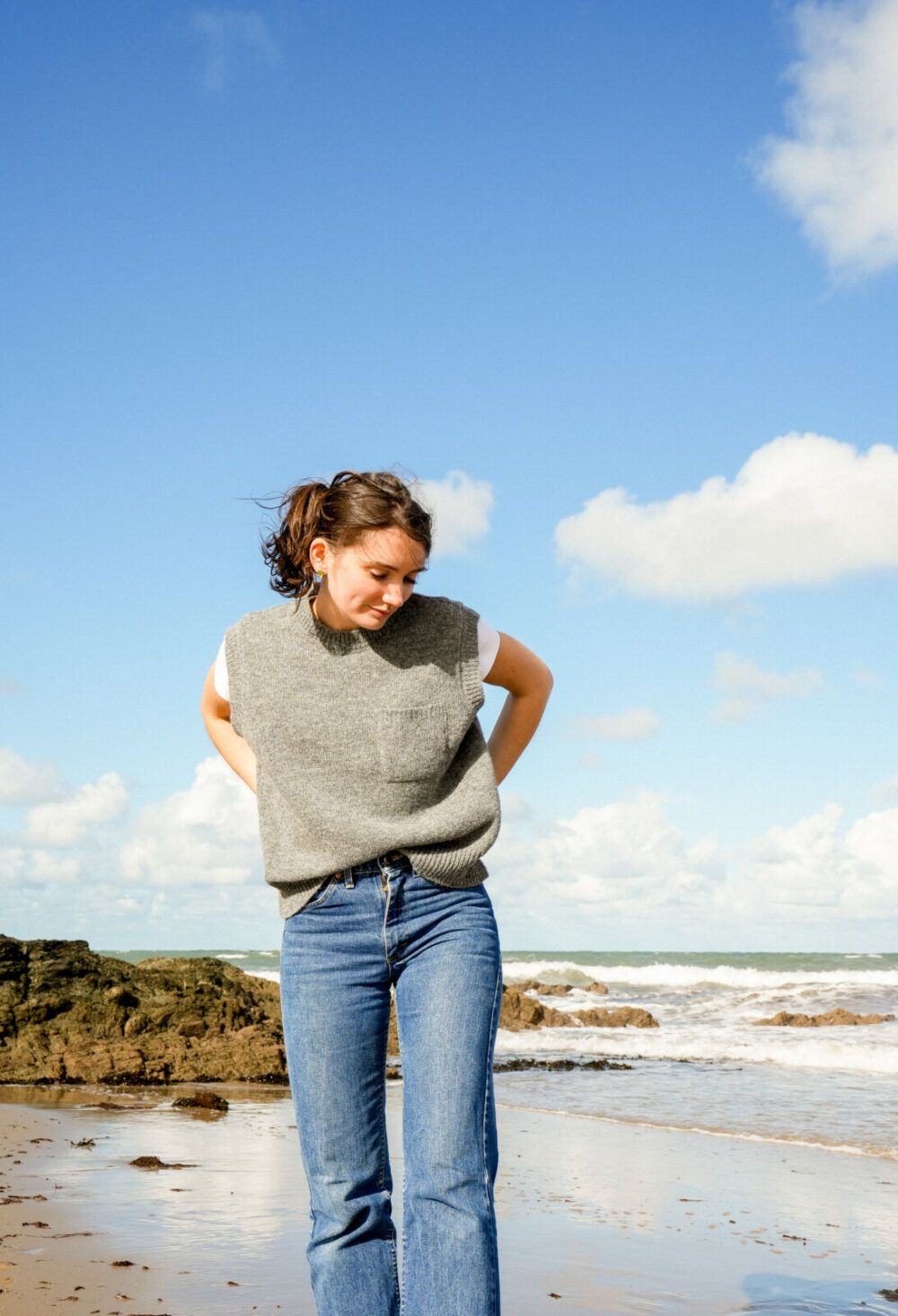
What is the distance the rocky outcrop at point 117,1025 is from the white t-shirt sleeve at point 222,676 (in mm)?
7493

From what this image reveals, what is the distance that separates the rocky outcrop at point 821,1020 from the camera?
17516 mm

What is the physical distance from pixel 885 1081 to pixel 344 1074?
10744 millimetres

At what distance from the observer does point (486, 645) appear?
2.72 metres

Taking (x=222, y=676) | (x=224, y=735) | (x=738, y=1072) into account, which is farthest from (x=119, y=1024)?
(x=222, y=676)

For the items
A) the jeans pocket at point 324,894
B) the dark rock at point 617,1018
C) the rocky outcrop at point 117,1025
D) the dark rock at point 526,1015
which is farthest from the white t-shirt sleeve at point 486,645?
the dark rock at point 617,1018

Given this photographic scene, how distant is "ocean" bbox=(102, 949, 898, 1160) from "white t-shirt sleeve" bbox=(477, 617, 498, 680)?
21.5ft

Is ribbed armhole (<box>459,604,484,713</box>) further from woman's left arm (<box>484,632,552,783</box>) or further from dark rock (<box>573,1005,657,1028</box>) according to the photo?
dark rock (<box>573,1005,657,1028</box>)

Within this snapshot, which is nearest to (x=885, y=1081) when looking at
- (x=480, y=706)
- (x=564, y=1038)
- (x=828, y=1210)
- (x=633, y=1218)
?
(x=564, y=1038)

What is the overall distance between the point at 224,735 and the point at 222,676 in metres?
0.19

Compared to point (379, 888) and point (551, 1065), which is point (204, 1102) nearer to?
point (551, 1065)

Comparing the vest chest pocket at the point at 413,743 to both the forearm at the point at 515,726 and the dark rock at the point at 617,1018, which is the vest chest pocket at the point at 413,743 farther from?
the dark rock at the point at 617,1018

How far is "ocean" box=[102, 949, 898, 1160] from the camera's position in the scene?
8.99 metres

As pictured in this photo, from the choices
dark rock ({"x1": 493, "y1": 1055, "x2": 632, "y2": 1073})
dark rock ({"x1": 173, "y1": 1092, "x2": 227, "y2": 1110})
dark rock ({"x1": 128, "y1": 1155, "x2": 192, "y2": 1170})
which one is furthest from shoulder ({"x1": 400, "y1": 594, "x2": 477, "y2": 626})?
dark rock ({"x1": 493, "y1": 1055, "x2": 632, "y2": 1073})

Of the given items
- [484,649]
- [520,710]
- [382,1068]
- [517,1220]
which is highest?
[484,649]
